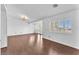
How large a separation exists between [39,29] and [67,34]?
1.34 ft

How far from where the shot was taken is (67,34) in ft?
4.50

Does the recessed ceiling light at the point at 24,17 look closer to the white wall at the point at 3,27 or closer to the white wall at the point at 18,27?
the white wall at the point at 18,27

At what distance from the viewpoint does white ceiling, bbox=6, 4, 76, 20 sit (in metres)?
1.26

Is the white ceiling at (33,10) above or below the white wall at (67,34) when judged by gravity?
above

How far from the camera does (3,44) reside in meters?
1.23

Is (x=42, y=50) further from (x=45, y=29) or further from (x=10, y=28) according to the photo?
(x=10, y=28)

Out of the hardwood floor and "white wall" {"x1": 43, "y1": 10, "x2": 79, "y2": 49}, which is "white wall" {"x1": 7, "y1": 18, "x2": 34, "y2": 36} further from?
"white wall" {"x1": 43, "y1": 10, "x2": 79, "y2": 49}

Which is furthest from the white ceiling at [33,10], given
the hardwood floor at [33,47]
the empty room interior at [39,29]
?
the hardwood floor at [33,47]

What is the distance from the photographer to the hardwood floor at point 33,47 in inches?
50.2

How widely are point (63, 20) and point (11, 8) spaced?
730mm

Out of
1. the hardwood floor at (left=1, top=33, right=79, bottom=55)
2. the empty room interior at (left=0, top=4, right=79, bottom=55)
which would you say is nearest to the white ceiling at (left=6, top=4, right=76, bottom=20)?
the empty room interior at (left=0, top=4, right=79, bottom=55)
